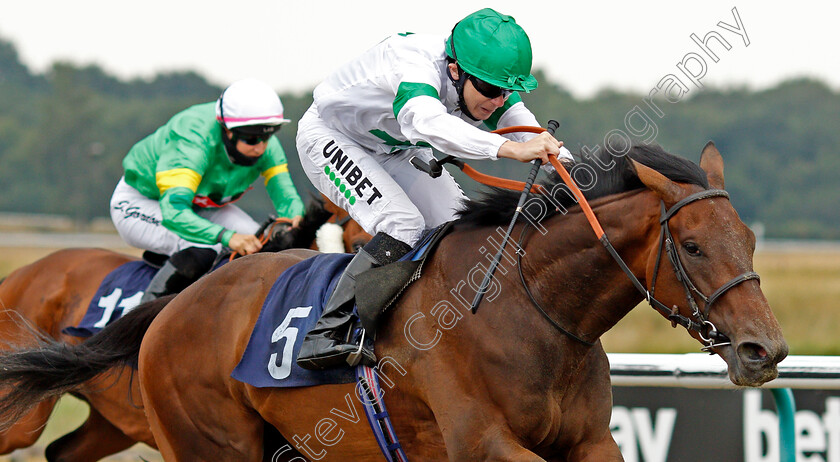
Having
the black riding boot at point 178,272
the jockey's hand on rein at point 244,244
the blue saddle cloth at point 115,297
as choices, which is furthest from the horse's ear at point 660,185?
the blue saddle cloth at point 115,297

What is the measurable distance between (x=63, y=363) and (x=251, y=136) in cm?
169

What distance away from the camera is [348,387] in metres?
3.43

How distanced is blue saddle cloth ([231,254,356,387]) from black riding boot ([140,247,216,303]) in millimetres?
1526

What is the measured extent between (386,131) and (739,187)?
1556 inches

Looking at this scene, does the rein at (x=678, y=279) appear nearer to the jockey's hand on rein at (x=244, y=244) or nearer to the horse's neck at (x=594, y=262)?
the horse's neck at (x=594, y=262)

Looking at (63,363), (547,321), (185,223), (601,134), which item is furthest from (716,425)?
(601,134)

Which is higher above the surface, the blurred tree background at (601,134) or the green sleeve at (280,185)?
the green sleeve at (280,185)

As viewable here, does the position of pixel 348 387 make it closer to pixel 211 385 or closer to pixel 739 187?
pixel 211 385

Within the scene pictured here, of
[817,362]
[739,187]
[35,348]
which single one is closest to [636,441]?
[817,362]

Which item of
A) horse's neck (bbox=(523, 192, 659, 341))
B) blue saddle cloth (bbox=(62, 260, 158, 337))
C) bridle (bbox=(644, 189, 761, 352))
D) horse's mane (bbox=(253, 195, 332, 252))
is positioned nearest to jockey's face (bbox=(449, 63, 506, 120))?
horse's neck (bbox=(523, 192, 659, 341))

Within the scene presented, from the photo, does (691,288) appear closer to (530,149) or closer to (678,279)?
(678,279)

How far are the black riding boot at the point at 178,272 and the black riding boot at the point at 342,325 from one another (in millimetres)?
1922

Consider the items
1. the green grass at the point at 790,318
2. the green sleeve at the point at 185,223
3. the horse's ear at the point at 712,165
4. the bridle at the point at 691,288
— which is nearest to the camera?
the bridle at the point at 691,288

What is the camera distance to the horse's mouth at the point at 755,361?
2.61 m
